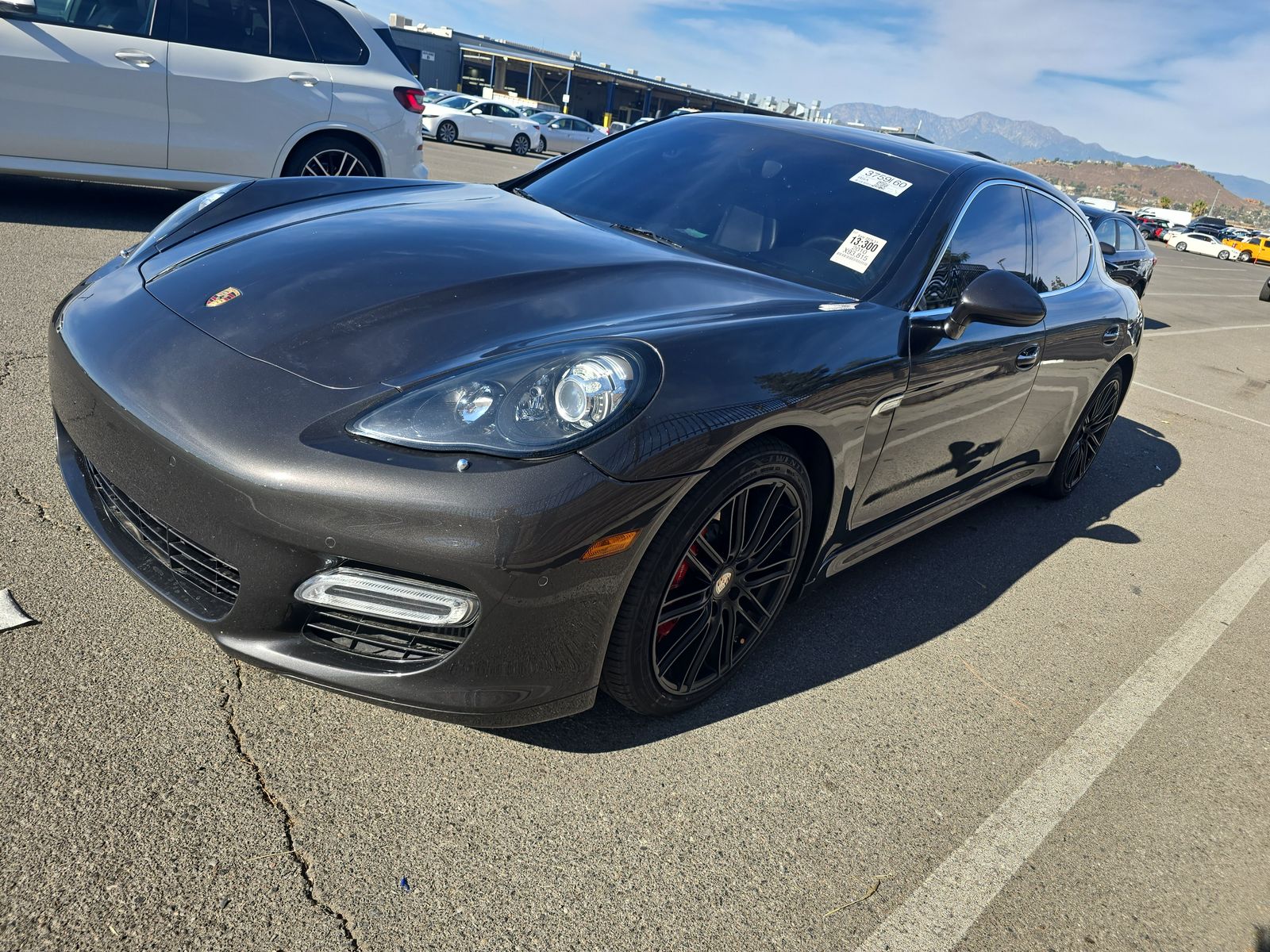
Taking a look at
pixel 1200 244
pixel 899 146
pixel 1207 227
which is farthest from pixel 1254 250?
pixel 899 146

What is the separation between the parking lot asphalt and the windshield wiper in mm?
1311

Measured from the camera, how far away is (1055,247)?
411cm

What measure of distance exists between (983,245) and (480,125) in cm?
2658

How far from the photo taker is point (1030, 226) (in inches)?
151

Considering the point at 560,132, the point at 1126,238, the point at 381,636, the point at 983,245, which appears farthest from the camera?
the point at 560,132

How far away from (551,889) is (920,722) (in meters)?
1.33

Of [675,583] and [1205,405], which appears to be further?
[1205,405]

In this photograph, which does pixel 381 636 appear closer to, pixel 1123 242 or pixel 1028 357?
pixel 1028 357

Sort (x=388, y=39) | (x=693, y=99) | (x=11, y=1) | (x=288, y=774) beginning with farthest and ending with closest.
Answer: (x=693, y=99), (x=388, y=39), (x=11, y=1), (x=288, y=774)

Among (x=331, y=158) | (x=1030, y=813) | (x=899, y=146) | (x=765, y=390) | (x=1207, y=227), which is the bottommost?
(x=1030, y=813)

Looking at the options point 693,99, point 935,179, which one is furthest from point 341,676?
point 693,99

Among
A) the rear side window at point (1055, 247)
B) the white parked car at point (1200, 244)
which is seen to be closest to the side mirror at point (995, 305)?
the rear side window at point (1055, 247)

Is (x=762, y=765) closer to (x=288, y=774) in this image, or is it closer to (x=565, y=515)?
(x=565, y=515)

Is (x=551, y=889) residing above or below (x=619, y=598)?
below
